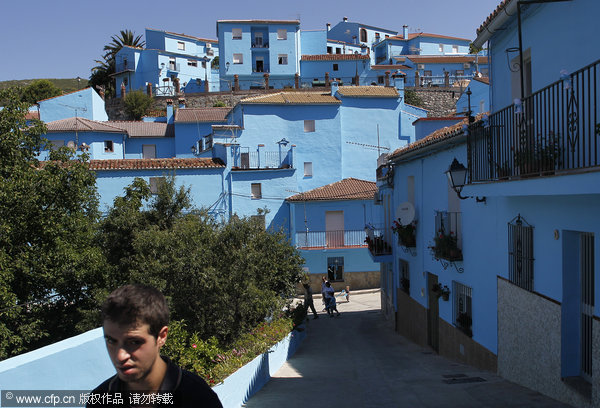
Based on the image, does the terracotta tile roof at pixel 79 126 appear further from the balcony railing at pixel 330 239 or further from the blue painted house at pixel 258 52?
the blue painted house at pixel 258 52

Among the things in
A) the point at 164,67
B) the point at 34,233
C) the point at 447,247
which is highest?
the point at 164,67

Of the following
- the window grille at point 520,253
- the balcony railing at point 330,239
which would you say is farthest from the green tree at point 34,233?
the balcony railing at point 330,239

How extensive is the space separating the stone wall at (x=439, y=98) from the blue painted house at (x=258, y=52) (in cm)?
1331

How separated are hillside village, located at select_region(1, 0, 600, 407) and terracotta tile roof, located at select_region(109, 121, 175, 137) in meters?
0.23

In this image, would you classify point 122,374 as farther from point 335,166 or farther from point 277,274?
point 335,166

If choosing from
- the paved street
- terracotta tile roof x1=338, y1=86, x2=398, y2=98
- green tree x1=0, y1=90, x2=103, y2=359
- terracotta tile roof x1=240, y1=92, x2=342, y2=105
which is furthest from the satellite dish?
terracotta tile roof x1=338, y1=86, x2=398, y2=98

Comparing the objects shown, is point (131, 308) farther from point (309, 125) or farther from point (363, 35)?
point (363, 35)

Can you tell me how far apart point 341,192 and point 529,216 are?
23.4 metres

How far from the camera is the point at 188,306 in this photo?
12867 millimetres

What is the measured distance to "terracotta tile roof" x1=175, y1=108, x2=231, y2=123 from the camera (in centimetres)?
4291

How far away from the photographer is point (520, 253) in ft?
32.7

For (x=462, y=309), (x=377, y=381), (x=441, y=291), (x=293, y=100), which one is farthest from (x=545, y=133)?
(x=293, y=100)

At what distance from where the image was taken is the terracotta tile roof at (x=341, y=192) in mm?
32250

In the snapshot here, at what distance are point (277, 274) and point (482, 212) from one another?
24.8 ft
